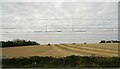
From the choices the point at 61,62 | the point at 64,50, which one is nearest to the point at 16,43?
the point at 64,50

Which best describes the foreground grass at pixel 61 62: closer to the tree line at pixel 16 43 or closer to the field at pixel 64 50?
the field at pixel 64 50

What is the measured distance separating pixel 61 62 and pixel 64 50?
2.31 m

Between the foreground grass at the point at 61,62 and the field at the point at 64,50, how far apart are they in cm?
96

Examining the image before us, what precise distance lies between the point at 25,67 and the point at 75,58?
3.45 meters

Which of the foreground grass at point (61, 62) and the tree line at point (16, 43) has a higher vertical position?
the tree line at point (16, 43)

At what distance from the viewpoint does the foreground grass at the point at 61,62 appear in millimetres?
15469

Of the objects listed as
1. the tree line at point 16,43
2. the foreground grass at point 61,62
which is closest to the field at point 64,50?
the foreground grass at point 61,62

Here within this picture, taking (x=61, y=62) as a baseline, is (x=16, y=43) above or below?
above

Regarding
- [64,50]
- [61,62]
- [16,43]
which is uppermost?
[16,43]

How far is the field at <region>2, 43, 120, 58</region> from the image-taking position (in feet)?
56.7

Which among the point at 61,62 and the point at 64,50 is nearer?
the point at 61,62

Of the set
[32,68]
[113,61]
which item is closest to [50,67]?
[32,68]

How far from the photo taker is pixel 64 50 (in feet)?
59.5

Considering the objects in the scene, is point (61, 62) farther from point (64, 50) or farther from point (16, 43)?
point (16, 43)
